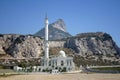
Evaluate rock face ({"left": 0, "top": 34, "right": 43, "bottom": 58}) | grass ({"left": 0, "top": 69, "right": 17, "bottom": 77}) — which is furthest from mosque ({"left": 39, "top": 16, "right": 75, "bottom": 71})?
rock face ({"left": 0, "top": 34, "right": 43, "bottom": 58})

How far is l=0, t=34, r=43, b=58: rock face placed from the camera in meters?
174

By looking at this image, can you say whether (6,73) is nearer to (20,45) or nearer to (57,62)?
(57,62)

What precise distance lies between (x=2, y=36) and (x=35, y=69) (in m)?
93.5

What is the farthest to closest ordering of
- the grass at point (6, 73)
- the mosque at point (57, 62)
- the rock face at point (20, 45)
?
1. the rock face at point (20, 45)
2. the mosque at point (57, 62)
3. the grass at point (6, 73)

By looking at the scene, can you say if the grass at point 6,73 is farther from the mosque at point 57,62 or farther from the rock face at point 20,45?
the rock face at point 20,45

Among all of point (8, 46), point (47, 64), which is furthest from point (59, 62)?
point (8, 46)

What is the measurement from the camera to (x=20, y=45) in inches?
6924

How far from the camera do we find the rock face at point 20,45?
17450cm

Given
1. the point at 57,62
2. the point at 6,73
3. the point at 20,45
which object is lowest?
the point at 6,73

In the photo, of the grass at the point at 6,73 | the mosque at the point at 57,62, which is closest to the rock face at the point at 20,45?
the mosque at the point at 57,62

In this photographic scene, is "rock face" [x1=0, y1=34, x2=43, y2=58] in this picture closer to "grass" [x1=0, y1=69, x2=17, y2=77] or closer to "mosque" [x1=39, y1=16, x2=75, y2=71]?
"mosque" [x1=39, y1=16, x2=75, y2=71]

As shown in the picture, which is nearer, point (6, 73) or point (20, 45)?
point (6, 73)

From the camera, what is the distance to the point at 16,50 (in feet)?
569

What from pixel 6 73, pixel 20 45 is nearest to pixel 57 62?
pixel 6 73
